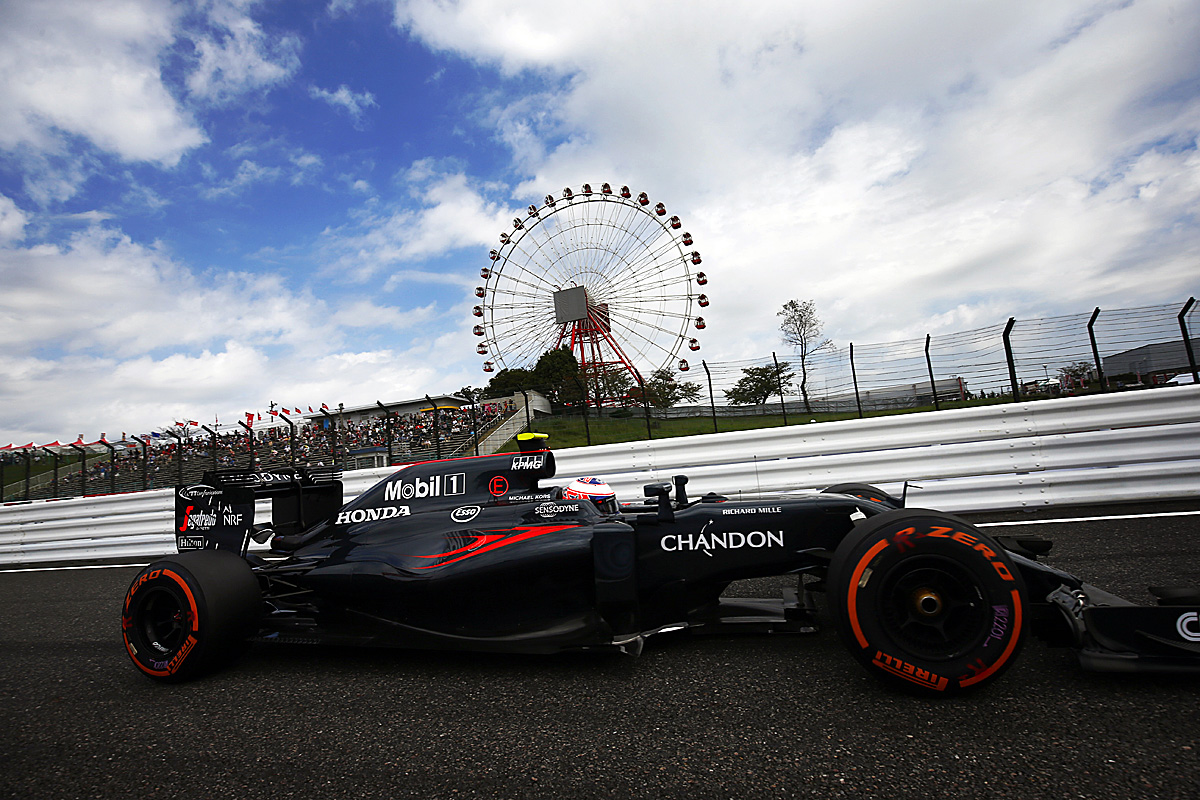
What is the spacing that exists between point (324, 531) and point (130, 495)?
22.9ft

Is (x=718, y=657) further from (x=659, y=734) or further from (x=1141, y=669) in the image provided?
(x=1141, y=669)

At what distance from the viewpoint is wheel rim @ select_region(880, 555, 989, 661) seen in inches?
96.4

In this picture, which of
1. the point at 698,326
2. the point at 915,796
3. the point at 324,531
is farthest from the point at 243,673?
the point at 698,326

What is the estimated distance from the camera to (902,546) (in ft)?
8.20

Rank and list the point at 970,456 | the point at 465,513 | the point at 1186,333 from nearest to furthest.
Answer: the point at 465,513, the point at 970,456, the point at 1186,333

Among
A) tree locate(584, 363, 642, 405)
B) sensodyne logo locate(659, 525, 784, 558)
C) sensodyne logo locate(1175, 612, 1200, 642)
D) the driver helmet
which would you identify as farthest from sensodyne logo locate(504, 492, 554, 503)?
tree locate(584, 363, 642, 405)

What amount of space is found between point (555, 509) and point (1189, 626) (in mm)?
2866

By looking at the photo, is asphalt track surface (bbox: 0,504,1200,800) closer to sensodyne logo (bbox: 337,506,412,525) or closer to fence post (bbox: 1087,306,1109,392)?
sensodyne logo (bbox: 337,506,412,525)

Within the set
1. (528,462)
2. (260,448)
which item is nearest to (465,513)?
(528,462)

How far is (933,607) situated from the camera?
248cm

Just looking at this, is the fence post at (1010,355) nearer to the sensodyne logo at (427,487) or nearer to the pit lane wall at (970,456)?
the pit lane wall at (970,456)

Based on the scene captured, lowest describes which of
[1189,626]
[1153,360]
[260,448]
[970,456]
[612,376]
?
[1189,626]

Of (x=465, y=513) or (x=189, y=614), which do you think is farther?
(x=465, y=513)

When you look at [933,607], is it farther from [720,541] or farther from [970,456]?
[970,456]
